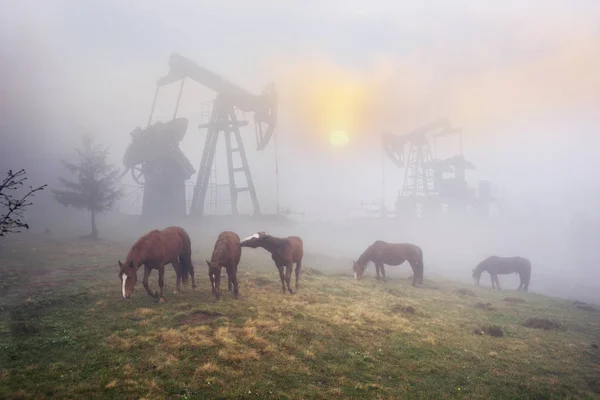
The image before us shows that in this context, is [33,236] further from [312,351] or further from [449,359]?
[449,359]

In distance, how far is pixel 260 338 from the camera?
31.2ft

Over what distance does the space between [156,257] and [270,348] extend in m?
6.25

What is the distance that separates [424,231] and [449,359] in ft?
232

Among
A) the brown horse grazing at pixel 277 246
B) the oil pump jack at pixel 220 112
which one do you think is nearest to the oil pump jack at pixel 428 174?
the oil pump jack at pixel 220 112

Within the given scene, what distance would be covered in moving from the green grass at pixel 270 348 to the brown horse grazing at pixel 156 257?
2.75 feet

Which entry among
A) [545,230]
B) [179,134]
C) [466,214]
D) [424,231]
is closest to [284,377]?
[179,134]

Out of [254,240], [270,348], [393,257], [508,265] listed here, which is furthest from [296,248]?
[508,265]

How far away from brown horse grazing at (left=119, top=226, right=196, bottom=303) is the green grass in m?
0.84

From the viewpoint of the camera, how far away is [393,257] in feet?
74.4

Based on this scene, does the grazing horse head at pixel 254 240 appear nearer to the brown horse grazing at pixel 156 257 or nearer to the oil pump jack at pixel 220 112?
the brown horse grazing at pixel 156 257

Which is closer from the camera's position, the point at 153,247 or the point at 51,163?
the point at 153,247

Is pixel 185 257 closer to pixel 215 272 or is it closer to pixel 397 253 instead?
pixel 215 272

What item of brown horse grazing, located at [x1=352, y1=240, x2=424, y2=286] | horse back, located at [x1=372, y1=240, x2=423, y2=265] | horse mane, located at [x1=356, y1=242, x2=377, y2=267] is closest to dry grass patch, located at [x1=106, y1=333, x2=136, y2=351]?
brown horse grazing, located at [x1=352, y1=240, x2=424, y2=286]

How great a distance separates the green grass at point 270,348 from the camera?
7.16 metres
